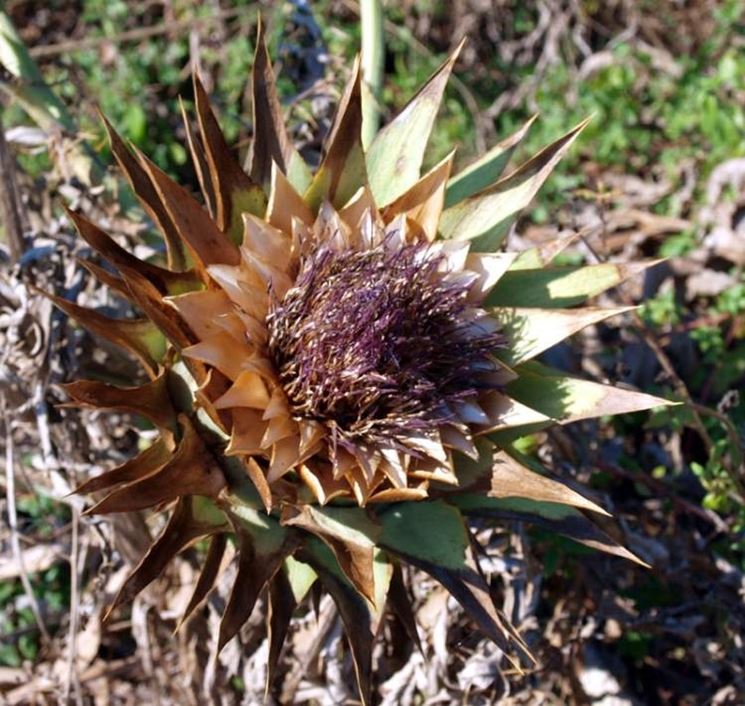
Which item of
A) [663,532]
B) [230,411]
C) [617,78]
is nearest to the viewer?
[230,411]

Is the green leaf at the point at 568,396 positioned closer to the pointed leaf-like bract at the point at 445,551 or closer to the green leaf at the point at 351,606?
the pointed leaf-like bract at the point at 445,551

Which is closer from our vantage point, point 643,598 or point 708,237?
point 643,598

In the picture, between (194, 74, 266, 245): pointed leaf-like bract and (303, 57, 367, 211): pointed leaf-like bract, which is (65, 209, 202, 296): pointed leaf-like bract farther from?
(303, 57, 367, 211): pointed leaf-like bract

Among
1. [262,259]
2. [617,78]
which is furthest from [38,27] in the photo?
Result: [262,259]

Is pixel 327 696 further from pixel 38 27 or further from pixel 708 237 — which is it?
pixel 38 27

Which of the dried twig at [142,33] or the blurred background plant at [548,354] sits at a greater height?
the dried twig at [142,33]

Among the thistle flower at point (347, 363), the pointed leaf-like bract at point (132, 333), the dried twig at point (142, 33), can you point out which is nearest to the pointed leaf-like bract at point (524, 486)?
the thistle flower at point (347, 363)

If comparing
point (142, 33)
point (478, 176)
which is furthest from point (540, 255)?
point (142, 33)

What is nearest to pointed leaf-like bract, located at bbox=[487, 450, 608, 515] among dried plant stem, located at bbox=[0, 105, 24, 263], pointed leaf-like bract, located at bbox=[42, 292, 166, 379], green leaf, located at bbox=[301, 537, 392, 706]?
green leaf, located at bbox=[301, 537, 392, 706]
